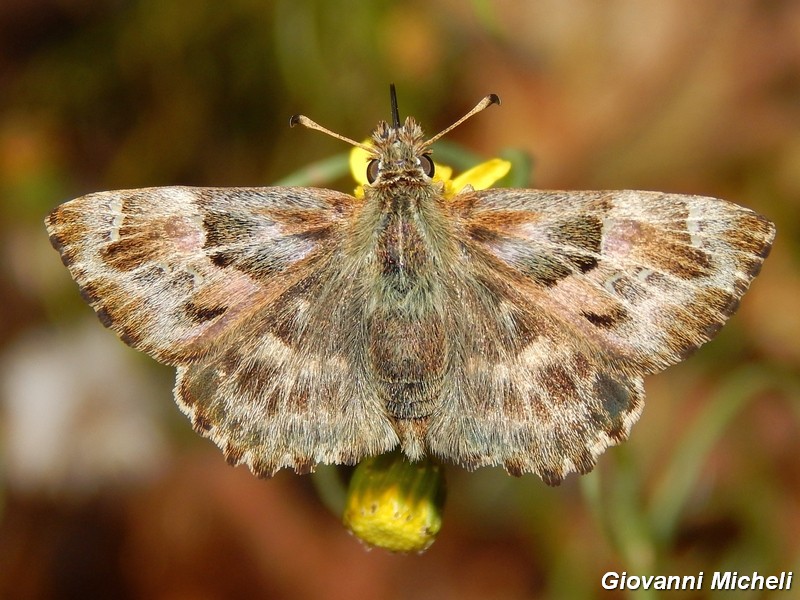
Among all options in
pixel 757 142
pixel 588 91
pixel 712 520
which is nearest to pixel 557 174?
pixel 588 91

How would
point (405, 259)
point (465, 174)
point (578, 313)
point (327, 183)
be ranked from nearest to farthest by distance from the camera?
1. point (578, 313)
2. point (405, 259)
3. point (465, 174)
4. point (327, 183)

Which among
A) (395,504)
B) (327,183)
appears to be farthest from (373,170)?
(327,183)

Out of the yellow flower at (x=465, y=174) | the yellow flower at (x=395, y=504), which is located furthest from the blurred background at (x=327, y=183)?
the yellow flower at (x=465, y=174)

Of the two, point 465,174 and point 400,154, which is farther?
point 465,174

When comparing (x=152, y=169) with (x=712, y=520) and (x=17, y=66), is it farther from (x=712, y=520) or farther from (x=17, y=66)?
(x=712, y=520)

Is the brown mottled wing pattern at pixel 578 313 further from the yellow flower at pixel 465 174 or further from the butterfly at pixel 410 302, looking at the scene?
the yellow flower at pixel 465 174

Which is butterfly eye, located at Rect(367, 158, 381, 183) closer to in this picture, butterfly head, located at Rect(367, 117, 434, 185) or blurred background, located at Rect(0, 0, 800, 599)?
butterfly head, located at Rect(367, 117, 434, 185)

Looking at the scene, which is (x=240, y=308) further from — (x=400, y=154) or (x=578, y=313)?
(x=578, y=313)
